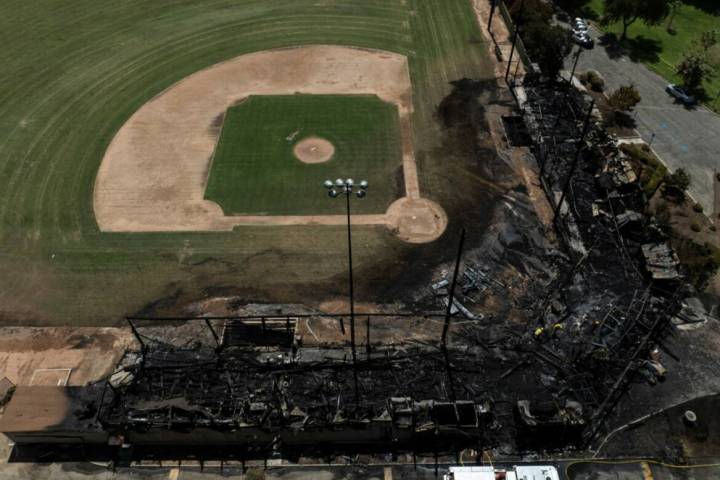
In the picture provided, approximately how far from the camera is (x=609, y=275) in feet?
132

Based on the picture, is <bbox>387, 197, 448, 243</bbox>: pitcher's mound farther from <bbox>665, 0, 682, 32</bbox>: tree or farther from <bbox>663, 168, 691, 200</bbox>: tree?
<bbox>665, 0, 682, 32</bbox>: tree

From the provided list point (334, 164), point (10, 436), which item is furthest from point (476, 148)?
point (10, 436)

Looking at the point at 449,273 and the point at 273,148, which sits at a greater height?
the point at 273,148

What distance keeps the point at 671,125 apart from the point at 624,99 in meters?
6.13

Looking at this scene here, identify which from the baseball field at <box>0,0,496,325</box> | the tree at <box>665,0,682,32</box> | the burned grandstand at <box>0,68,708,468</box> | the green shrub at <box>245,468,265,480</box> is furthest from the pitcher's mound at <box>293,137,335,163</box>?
the tree at <box>665,0,682,32</box>

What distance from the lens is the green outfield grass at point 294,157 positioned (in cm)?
4694

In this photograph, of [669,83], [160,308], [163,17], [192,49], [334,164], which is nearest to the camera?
[160,308]

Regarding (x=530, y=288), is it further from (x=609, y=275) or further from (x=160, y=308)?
(x=160, y=308)

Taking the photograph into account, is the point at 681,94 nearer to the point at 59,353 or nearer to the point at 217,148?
the point at 217,148

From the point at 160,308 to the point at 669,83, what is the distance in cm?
6292

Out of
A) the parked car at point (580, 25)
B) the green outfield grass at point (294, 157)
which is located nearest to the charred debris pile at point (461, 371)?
the green outfield grass at point (294, 157)

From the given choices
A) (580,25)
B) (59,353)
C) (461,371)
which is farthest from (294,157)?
(580,25)

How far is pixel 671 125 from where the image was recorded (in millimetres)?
54906

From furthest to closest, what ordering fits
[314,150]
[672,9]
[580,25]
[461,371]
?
[672,9] < [580,25] < [314,150] < [461,371]
